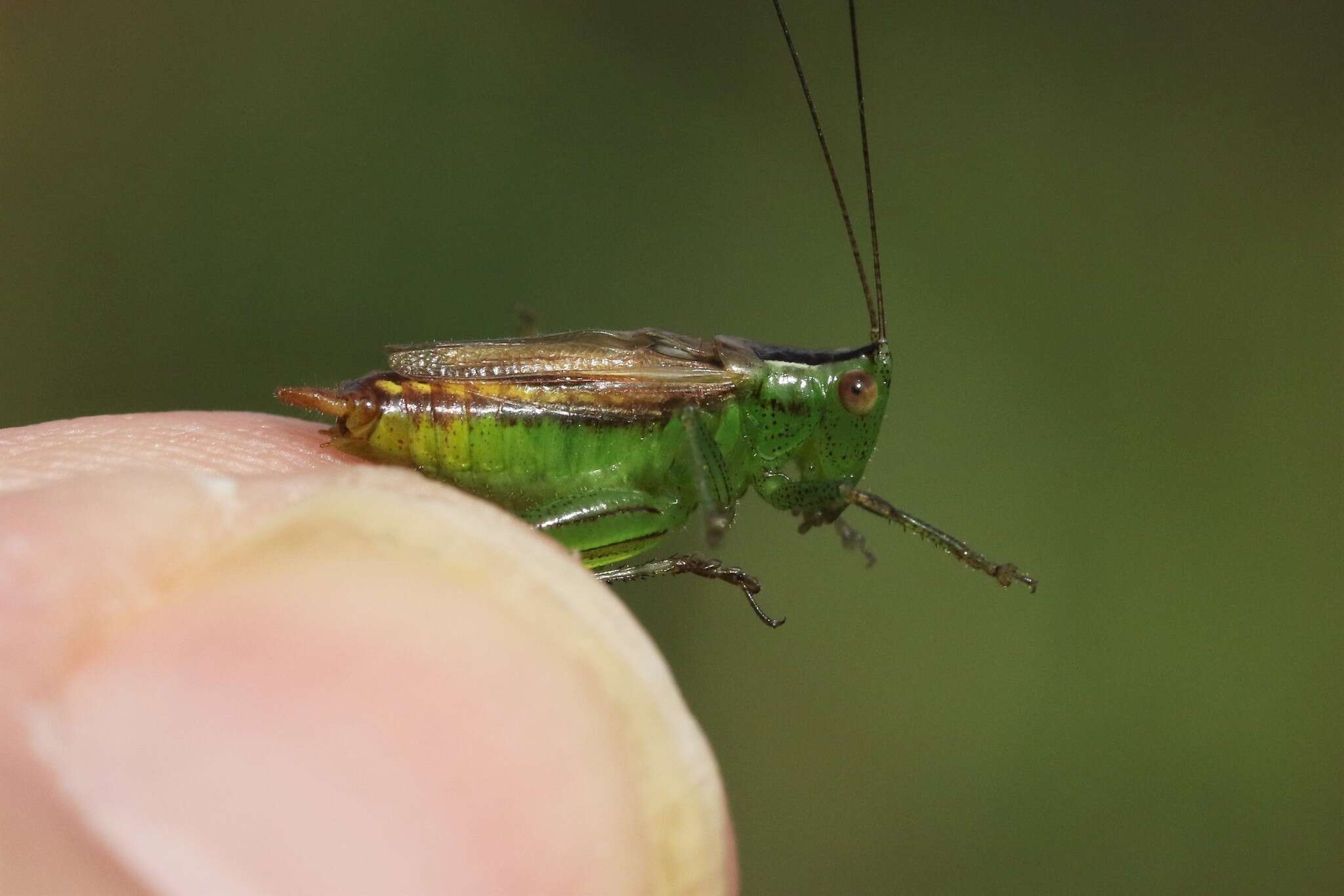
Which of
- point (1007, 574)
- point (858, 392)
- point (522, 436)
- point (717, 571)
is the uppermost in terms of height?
point (858, 392)

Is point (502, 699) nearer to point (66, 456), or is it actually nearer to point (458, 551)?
point (458, 551)

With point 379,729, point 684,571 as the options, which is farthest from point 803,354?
point 379,729

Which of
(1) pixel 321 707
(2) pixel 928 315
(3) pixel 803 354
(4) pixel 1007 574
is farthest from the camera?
(2) pixel 928 315

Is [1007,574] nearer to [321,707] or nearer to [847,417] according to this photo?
[847,417]

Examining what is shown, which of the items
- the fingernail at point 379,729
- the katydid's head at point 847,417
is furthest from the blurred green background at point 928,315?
the fingernail at point 379,729

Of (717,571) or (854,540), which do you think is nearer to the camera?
(854,540)

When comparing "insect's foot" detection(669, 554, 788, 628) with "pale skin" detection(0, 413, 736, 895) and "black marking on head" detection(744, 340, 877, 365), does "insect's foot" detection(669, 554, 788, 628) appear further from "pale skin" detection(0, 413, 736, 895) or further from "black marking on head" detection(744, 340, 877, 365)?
"pale skin" detection(0, 413, 736, 895)

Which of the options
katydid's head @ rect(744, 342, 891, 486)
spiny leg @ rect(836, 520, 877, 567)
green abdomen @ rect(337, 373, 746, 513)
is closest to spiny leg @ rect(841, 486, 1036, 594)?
katydid's head @ rect(744, 342, 891, 486)
